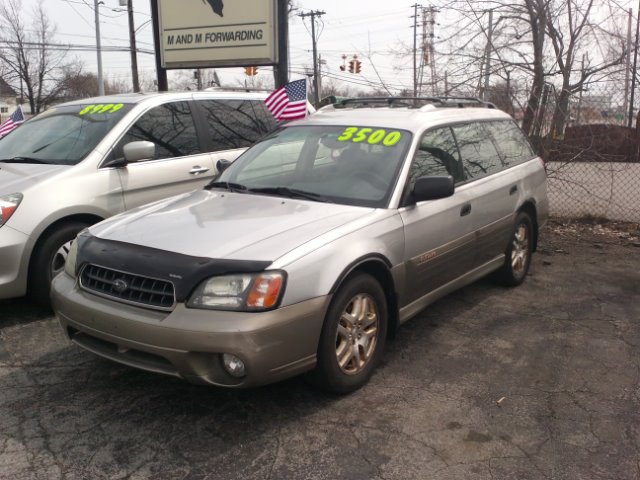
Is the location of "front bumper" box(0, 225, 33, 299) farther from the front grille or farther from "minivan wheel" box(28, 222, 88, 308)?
the front grille

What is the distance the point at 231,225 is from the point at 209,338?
31.8 inches

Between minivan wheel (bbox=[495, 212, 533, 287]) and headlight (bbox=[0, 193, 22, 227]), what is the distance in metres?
4.03

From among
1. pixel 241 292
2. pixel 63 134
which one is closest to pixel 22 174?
pixel 63 134

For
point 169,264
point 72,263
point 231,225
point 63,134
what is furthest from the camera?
point 63,134

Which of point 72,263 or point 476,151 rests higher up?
point 476,151

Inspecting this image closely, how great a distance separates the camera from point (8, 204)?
4457mm

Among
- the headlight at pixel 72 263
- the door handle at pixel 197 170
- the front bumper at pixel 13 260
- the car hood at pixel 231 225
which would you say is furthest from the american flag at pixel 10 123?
the car hood at pixel 231 225

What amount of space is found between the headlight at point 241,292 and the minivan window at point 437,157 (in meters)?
1.47

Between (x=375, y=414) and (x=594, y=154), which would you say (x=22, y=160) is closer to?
(x=375, y=414)

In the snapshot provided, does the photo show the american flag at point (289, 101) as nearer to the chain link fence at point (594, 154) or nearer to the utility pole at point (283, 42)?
the utility pole at point (283, 42)

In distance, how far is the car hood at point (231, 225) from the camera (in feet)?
10.3

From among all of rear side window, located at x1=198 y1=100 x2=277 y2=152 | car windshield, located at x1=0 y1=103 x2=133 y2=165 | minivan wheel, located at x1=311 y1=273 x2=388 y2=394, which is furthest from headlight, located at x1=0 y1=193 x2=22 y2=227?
minivan wheel, located at x1=311 y1=273 x2=388 y2=394

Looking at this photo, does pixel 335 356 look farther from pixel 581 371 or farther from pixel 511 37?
pixel 511 37

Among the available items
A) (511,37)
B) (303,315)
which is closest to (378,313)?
(303,315)
